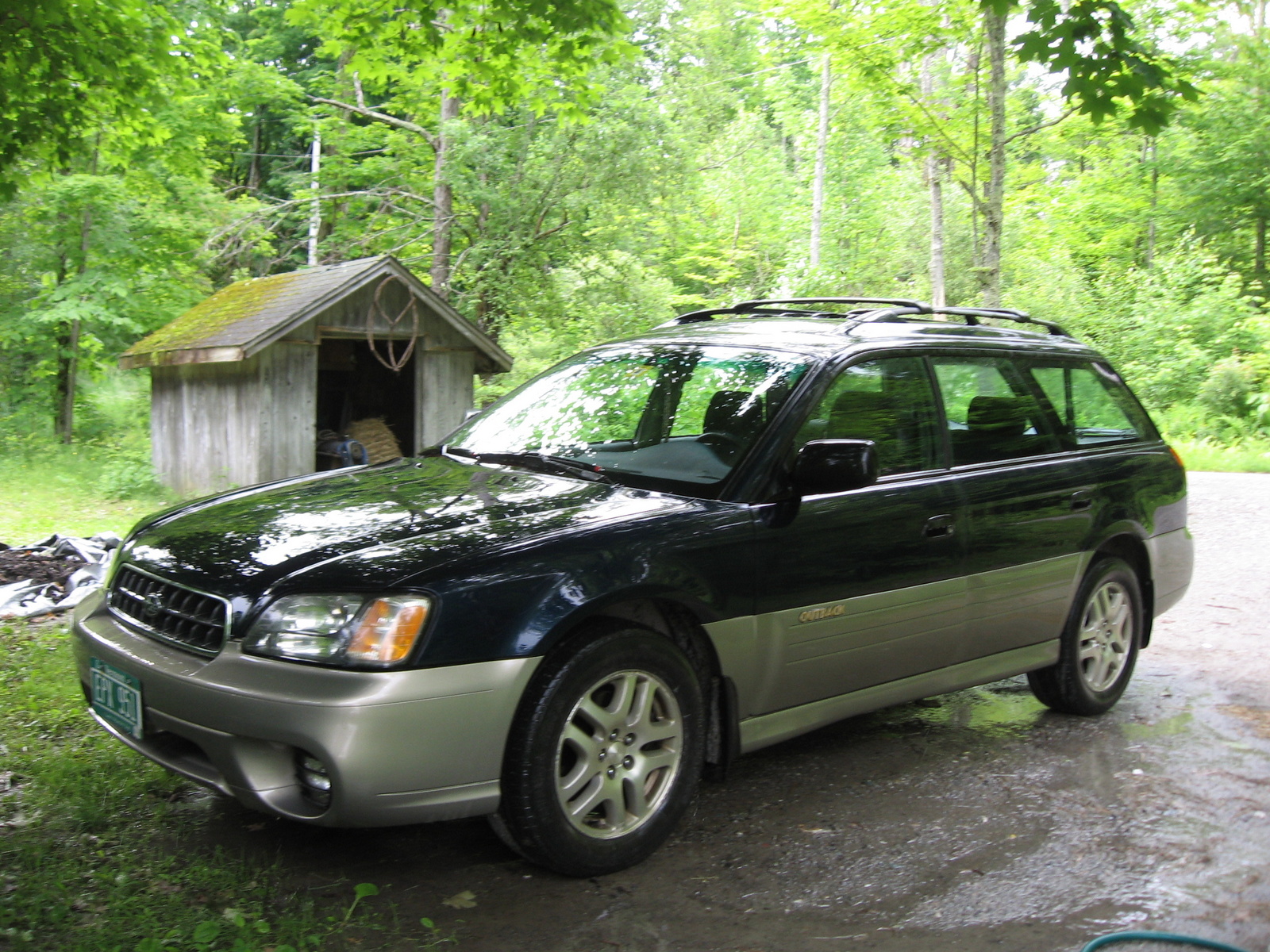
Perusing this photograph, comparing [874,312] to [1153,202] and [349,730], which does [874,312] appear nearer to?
[349,730]

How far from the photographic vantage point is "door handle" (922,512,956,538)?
14.6 feet

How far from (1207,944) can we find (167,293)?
73.9ft

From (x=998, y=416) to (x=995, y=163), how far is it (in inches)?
286

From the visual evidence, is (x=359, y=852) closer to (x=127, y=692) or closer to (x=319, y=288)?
(x=127, y=692)

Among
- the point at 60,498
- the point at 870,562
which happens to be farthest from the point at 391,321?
the point at 870,562

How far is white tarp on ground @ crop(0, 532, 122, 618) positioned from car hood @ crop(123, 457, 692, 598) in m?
3.03

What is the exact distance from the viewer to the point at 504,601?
10.6ft

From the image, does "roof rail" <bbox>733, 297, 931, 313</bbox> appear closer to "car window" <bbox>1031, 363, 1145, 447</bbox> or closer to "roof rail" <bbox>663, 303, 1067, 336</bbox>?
"roof rail" <bbox>663, 303, 1067, 336</bbox>

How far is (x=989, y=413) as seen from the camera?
4.96 metres

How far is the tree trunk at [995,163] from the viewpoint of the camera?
11.3 m

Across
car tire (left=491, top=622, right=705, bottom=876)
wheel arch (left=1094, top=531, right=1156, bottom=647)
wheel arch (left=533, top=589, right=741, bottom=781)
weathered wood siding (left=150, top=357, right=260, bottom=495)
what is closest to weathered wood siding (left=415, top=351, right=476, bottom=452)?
weathered wood siding (left=150, top=357, right=260, bottom=495)

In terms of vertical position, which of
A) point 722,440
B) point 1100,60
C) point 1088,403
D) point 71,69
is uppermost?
point 71,69

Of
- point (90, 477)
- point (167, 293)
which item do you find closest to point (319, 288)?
point (90, 477)

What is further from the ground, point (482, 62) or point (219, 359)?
point (482, 62)
